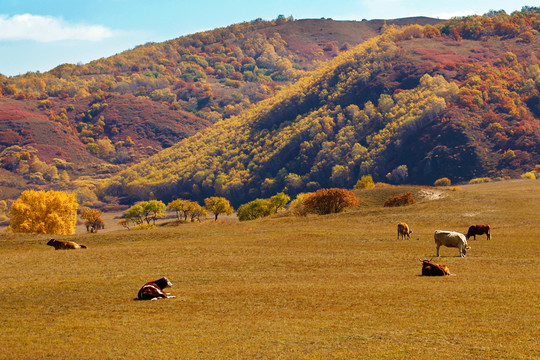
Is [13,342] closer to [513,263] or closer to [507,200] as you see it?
[513,263]

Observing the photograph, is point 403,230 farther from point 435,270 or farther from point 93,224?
point 93,224

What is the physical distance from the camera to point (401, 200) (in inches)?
3585

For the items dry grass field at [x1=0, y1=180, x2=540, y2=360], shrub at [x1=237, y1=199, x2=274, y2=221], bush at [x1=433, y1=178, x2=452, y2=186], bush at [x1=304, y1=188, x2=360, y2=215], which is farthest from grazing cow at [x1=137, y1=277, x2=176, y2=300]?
bush at [x1=433, y1=178, x2=452, y2=186]

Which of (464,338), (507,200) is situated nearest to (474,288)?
(464,338)

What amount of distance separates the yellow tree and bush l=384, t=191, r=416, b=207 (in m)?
47.6

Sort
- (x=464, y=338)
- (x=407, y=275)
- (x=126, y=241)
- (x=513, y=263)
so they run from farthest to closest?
(x=126, y=241) < (x=513, y=263) < (x=407, y=275) < (x=464, y=338)

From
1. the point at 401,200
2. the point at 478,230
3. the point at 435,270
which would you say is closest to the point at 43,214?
the point at 401,200

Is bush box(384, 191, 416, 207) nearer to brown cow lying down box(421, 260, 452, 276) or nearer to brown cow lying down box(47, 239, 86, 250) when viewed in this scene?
brown cow lying down box(47, 239, 86, 250)

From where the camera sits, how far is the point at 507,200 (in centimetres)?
8556

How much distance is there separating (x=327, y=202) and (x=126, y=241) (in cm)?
3721

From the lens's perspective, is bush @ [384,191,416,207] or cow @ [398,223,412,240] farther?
bush @ [384,191,416,207]

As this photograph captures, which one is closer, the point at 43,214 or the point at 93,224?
the point at 43,214

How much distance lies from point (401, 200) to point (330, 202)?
10605 mm

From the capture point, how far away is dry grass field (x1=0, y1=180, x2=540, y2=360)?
19.1 meters
